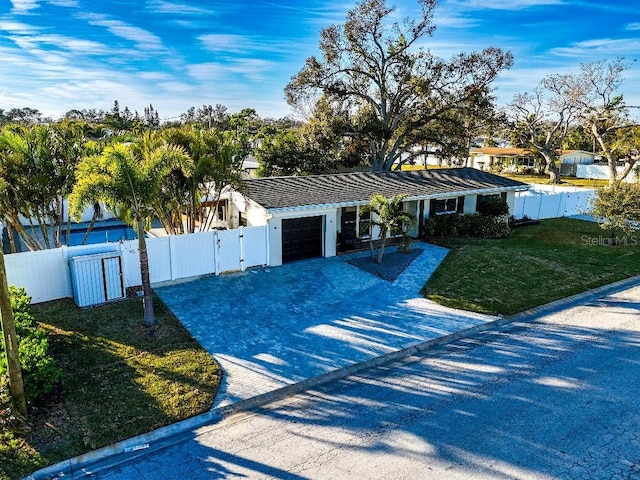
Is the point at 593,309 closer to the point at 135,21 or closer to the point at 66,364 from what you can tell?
the point at 66,364

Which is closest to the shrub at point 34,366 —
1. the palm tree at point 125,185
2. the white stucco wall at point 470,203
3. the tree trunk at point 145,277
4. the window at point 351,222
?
the tree trunk at point 145,277

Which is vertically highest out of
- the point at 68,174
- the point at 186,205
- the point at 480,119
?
the point at 480,119

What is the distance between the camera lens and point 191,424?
7453mm

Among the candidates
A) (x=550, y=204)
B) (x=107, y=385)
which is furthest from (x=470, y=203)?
(x=107, y=385)

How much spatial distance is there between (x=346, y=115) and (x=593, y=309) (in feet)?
69.8

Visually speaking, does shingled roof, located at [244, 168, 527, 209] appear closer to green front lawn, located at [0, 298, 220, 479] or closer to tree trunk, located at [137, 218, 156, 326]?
tree trunk, located at [137, 218, 156, 326]

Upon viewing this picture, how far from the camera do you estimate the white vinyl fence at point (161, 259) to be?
11.9m

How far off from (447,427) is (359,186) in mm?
13463

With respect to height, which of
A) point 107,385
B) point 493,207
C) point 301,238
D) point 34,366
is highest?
point 493,207

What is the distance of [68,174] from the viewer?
44.4ft

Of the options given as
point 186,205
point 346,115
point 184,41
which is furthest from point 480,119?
point 186,205

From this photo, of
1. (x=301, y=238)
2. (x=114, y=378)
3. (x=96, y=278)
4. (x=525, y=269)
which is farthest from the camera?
(x=301, y=238)

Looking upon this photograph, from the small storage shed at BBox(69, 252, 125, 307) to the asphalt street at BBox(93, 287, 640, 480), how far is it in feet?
21.4

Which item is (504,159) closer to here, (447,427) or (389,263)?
(389,263)
